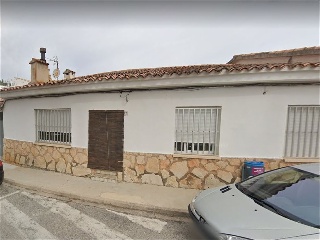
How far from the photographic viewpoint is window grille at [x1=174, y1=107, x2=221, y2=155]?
529 cm

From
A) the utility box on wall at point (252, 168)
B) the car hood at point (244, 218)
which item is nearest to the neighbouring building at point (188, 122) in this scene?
the utility box on wall at point (252, 168)

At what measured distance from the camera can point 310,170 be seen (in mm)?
2922

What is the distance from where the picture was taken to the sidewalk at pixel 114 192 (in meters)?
4.28

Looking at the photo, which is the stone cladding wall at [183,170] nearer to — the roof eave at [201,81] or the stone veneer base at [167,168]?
the stone veneer base at [167,168]

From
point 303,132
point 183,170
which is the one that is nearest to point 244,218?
point 183,170

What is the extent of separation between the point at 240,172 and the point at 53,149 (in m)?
6.18

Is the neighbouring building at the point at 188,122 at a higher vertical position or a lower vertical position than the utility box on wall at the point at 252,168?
higher

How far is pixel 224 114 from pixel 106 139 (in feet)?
11.7

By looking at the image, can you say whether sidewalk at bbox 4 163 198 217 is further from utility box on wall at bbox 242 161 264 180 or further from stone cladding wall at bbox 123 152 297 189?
utility box on wall at bbox 242 161 264 180

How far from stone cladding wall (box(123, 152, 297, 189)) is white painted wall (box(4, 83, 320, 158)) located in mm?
208

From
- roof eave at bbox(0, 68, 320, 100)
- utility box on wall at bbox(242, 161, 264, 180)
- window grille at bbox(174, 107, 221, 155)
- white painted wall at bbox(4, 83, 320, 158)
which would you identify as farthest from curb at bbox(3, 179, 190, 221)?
roof eave at bbox(0, 68, 320, 100)

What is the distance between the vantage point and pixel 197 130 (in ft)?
17.7

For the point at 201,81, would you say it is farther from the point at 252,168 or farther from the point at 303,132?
the point at 303,132

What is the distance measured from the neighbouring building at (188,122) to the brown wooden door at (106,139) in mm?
31
